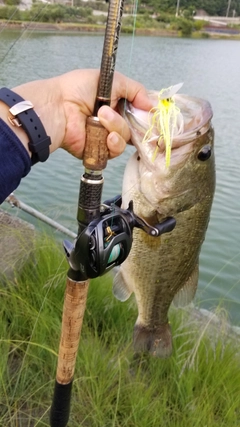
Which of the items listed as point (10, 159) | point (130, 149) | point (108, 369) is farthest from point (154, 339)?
point (130, 149)

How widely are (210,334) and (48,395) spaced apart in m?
1.14

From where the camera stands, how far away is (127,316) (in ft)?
10.2

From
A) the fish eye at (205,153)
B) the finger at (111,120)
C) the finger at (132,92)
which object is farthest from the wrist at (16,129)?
the fish eye at (205,153)

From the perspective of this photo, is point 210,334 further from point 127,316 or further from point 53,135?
point 53,135

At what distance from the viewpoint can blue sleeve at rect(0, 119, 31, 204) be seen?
154 cm

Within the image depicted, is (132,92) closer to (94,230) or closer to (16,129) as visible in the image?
(16,129)

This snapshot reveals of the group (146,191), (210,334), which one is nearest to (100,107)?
(146,191)

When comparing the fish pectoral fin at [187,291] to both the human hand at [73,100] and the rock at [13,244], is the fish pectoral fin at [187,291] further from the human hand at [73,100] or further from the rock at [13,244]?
the rock at [13,244]

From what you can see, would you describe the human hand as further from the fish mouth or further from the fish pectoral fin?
the fish pectoral fin

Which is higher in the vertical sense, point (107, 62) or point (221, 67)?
point (107, 62)

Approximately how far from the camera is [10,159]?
5.12 feet

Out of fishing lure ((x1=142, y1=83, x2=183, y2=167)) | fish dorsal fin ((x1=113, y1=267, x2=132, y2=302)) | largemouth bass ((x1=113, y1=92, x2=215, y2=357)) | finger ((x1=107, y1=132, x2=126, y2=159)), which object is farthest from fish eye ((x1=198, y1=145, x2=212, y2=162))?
fish dorsal fin ((x1=113, y1=267, x2=132, y2=302))

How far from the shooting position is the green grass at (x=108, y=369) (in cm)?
237

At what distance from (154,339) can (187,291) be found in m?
0.29
